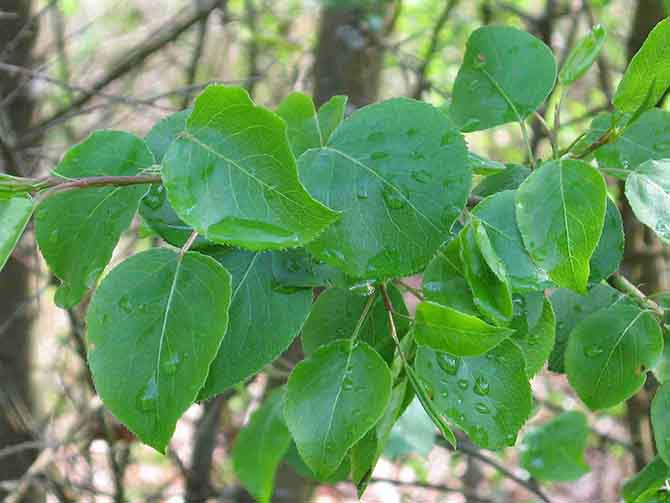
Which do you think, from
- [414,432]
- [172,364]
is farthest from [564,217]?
[414,432]

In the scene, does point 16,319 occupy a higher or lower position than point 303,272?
lower

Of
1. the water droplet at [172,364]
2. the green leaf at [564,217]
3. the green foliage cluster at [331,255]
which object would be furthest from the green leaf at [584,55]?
the water droplet at [172,364]

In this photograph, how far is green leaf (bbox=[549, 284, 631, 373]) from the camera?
2.15 ft

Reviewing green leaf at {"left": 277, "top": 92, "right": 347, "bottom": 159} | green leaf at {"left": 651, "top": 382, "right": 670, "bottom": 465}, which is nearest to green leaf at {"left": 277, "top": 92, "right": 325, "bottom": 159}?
green leaf at {"left": 277, "top": 92, "right": 347, "bottom": 159}

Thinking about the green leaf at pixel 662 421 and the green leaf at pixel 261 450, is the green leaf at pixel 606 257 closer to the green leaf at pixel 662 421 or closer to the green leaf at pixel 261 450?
the green leaf at pixel 662 421

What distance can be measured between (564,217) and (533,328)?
0.09 metres

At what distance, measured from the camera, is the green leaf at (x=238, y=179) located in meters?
0.42

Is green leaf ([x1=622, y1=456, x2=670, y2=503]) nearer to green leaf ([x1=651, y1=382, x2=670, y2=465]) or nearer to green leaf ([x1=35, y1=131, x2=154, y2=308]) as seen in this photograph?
green leaf ([x1=651, y1=382, x2=670, y2=465])

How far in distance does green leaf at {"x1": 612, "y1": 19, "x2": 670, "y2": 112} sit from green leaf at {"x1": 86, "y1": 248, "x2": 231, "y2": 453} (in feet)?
0.96

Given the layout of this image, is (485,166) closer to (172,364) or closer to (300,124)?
(300,124)

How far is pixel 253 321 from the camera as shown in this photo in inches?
19.7

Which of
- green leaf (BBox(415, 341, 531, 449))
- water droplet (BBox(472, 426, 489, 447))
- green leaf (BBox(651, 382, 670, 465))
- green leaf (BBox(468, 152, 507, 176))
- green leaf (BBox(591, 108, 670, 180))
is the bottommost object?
green leaf (BBox(651, 382, 670, 465))

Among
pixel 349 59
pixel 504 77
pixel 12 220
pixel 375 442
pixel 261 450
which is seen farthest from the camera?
pixel 349 59

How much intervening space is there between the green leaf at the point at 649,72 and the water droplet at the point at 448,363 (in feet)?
0.68
